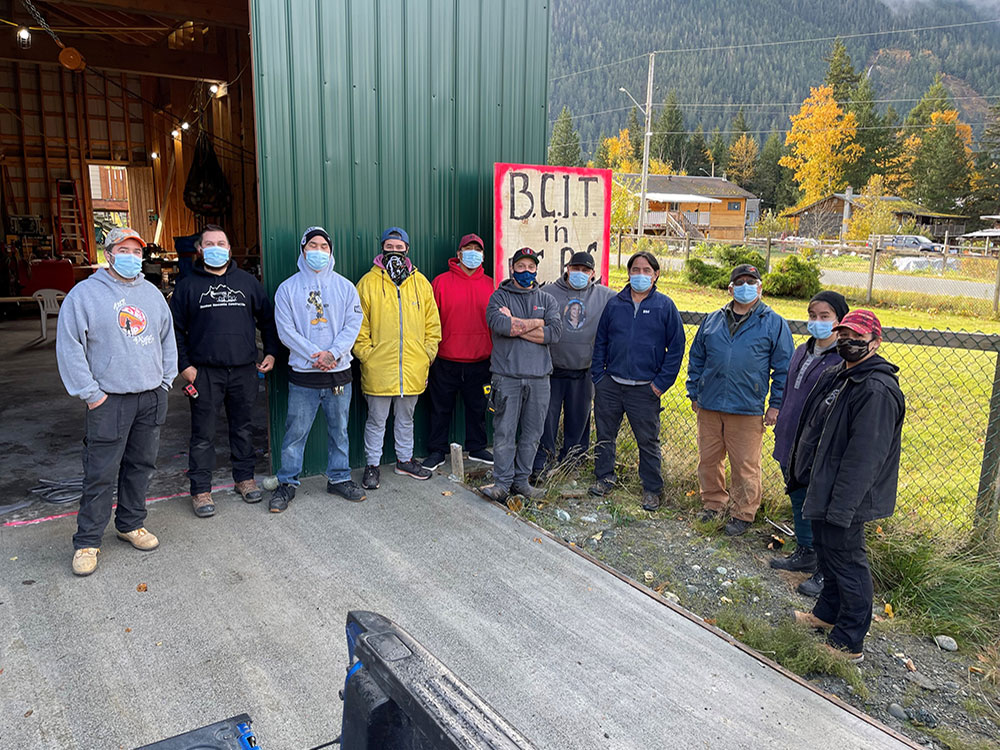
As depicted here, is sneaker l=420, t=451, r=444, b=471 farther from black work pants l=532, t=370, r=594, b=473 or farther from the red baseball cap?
the red baseball cap

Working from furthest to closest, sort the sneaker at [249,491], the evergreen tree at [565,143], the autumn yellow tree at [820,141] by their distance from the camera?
the evergreen tree at [565,143]
the autumn yellow tree at [820,141]
the sneaker at [249,491]

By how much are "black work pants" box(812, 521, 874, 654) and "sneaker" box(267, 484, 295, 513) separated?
11.1ft

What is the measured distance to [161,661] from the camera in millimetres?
3182

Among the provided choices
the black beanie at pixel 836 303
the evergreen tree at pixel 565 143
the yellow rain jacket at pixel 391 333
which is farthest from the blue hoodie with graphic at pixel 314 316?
the evergreen tree at pixel 565 143

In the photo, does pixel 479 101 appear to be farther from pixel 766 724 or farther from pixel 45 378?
pixel 45 378

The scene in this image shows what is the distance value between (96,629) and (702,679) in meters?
2.86

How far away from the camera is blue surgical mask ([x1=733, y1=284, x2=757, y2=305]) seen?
4.62 m

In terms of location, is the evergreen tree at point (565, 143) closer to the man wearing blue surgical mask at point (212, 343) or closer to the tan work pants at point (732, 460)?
the tan work pants at point (732, 460)

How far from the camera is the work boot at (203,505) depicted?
186 inches

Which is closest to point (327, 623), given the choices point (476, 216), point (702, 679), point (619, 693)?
point (619, 693)

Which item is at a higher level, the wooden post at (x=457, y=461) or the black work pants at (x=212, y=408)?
the black work pants at (x=212, y=408)

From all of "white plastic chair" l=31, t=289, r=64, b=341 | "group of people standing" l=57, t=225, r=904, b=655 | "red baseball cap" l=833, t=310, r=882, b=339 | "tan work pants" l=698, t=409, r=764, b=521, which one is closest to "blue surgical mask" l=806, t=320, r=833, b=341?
"group of people standing" l=57, t=225, r=904, b=655

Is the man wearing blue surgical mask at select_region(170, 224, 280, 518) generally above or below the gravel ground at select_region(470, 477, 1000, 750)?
above

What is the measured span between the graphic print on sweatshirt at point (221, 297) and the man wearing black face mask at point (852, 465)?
144 inches
